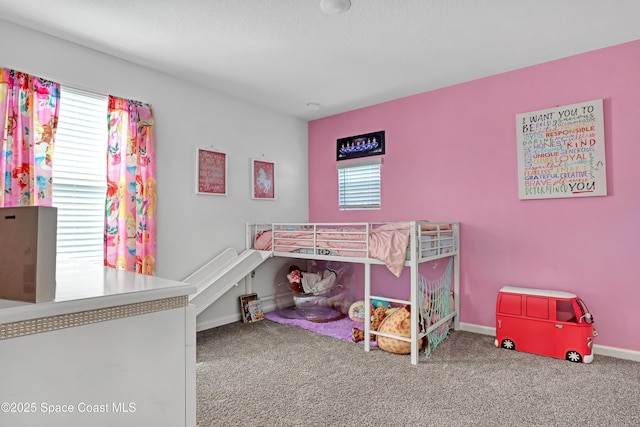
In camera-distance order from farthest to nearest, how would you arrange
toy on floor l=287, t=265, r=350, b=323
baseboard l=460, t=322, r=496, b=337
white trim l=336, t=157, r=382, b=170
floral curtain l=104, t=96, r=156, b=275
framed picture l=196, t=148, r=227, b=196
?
white trim l=336, t=157, r=382, b=170 → toy on floor l=287, t=265, r=350, b=323 → framed picture l=196, t=148, r=227, b=196 → baseboard l=460, t=322, r=496, b=337 → floral curtain l=104, t=96, r=156, b=275

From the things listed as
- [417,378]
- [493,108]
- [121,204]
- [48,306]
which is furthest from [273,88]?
[48,306]

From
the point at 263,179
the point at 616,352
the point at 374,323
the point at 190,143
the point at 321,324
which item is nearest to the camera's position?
the point at 616,352

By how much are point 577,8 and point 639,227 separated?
159 centimetres

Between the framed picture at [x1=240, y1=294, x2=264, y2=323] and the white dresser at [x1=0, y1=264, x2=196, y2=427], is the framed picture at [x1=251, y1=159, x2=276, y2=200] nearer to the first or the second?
the framed picture at [x1=240, y1=294, x2=264, y2=323]

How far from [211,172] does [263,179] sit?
0.66m

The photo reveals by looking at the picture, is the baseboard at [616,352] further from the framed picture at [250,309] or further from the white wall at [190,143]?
the white wall at [190,143]

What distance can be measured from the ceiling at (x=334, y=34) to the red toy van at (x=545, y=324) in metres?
1.90

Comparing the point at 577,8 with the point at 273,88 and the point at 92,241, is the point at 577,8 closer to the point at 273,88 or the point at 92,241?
the point at 273,88

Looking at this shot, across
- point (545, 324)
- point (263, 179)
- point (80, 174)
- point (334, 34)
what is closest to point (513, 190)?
point (545, 324)

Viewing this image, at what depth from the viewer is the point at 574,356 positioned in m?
2.57

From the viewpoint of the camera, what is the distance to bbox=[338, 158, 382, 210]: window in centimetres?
403

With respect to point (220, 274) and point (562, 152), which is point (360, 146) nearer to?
point (562, 152)

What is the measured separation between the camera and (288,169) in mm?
4375

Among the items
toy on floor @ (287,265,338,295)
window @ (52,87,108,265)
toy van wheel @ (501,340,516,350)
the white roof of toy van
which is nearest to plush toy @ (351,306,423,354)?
toy van wheel @ (501,340,516,350)
